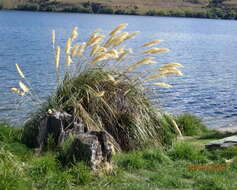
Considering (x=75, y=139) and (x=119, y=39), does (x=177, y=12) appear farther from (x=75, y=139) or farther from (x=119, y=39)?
(x=75, y=139)

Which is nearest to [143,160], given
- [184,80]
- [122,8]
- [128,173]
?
[128,173]

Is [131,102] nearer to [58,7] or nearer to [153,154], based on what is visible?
[153,154]

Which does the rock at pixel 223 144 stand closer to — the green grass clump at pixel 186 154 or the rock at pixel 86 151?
the green grass clump at pixel 186 154

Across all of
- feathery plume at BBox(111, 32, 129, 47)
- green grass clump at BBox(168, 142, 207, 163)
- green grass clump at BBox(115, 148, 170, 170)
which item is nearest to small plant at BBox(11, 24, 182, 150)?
feathery plume at BBox(111, 32, 129, 47)

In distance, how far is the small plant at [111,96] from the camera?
9.33 meters

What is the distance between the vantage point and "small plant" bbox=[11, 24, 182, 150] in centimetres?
933

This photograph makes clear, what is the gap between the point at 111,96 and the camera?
9805 millimetres

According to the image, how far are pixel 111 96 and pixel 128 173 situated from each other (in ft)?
9.31

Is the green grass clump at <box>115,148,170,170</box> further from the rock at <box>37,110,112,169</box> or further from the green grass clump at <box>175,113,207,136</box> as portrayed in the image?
the green grass clump at <box>175,113,207,136</box>

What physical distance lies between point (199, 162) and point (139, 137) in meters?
1.86

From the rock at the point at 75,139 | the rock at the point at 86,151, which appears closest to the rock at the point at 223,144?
the rock at the point at 75,139

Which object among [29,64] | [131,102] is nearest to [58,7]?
[29,64]

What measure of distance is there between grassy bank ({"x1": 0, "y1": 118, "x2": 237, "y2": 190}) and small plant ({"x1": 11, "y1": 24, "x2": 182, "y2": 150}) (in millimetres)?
1290

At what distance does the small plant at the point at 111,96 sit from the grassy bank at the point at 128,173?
50.8 inches
